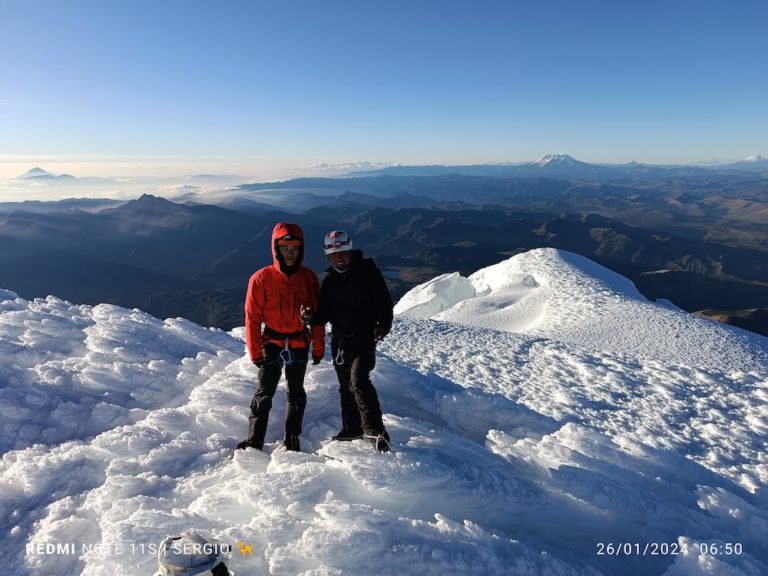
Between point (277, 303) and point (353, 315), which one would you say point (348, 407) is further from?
point (277, 303)

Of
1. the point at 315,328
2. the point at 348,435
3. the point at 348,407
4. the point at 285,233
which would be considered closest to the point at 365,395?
the point at 348,407

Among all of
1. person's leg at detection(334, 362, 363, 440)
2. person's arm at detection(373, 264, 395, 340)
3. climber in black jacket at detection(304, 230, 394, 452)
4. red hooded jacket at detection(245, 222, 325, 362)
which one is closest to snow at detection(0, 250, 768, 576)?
person's leg at detection(334, 362, 363, 440)

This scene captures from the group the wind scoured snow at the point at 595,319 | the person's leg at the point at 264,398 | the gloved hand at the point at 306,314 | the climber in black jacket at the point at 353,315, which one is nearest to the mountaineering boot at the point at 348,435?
the climber in black jacket at the point at 353,315

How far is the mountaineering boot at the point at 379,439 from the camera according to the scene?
16.6ft

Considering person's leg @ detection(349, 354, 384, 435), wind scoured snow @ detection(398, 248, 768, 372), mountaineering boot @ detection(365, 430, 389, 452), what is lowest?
wind scoured snow @ detection(398, 248, 768, 372)

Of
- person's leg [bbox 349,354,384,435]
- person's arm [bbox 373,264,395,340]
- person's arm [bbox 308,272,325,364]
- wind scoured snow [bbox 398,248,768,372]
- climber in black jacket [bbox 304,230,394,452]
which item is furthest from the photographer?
wind scoured snow [bbox 398,248,768,372]

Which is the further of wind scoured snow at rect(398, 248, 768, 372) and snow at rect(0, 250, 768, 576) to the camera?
wind scoured snow at rect(398, 248, 768, 372)

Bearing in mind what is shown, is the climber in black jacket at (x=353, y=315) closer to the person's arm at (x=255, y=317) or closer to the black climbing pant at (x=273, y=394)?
the black climbing pant at (x=273, y=394)

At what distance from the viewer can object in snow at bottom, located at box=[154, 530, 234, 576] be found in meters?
2.72

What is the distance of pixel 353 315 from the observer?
5621mm

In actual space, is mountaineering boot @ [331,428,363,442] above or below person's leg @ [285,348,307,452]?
below

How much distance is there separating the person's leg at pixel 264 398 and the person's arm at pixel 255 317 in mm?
140

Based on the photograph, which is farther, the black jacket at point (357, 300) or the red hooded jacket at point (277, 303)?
the red hooded jacket at point (277, 303)

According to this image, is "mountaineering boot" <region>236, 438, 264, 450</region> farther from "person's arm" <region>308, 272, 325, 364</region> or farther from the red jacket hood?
the red jacket hood
